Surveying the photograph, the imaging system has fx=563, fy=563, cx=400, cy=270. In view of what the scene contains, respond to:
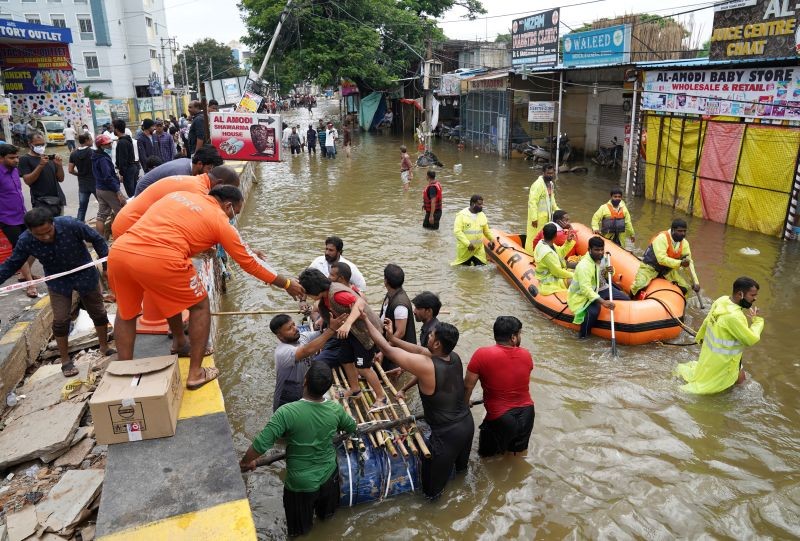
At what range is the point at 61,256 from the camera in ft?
17.0

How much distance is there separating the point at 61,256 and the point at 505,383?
164 inches

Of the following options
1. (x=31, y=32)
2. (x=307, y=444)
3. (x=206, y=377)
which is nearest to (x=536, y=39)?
(x=206, y=377)

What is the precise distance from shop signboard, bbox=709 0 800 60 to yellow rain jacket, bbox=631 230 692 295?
222 inches

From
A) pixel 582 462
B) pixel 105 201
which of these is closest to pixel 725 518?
pixel 582 462

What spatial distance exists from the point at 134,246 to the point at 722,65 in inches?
500

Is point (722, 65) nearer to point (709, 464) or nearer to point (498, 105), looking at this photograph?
point (709, 464)

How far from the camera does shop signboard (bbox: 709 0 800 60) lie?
10.4 m

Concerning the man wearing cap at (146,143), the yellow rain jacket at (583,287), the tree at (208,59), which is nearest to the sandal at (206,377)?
the yellow rain jacket at (583,287)

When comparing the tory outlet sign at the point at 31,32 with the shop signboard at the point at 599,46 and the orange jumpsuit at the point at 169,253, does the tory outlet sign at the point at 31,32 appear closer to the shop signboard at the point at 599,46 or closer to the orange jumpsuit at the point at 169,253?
the shop signboard at the point at 599,46

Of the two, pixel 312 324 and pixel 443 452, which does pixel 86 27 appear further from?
pixel 443 452

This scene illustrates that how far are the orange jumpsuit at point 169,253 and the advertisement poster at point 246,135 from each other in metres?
5.98

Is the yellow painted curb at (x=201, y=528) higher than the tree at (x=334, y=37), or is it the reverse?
the tree at (x=334, y=37)

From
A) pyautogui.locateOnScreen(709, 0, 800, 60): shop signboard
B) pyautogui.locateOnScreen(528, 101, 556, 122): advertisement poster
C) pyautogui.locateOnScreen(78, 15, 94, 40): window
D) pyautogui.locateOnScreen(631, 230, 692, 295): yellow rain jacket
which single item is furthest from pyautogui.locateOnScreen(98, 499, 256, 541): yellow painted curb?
pyautogui.locateOnScreen(78, 15, 94, 40): window

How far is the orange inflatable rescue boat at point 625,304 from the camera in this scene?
279 inches
